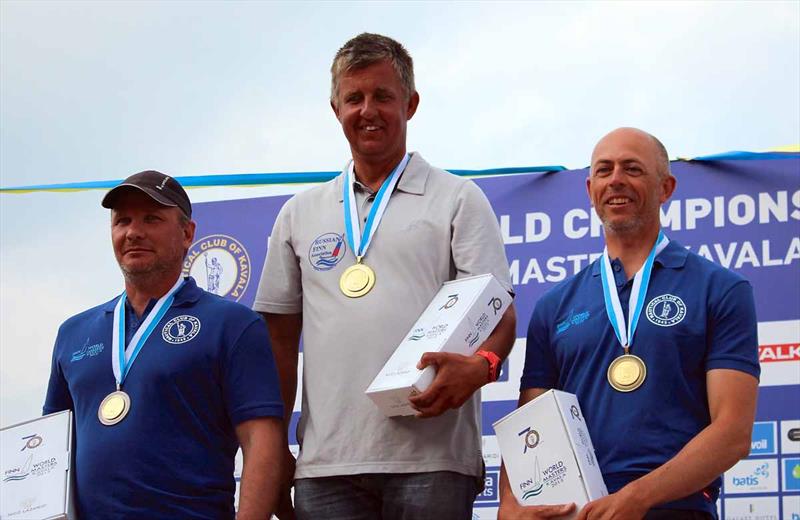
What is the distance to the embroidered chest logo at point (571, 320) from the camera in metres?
2.92

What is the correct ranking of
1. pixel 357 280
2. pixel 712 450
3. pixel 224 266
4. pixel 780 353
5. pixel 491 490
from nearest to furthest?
pixel 712 450
pixel 357 280
pixel 780 353
pixel 491 490
pixel 224 266

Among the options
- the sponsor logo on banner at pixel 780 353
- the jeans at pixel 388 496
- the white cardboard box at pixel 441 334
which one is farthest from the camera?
the sponsor logo on banner at pixel 780 353

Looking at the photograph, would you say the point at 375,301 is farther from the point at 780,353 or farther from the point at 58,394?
the point at 780,353

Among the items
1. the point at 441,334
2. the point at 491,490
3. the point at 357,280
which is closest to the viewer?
the point at 441,334

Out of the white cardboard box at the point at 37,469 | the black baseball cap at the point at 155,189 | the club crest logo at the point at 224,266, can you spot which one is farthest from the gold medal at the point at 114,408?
the club crest logo at the point at 224,266

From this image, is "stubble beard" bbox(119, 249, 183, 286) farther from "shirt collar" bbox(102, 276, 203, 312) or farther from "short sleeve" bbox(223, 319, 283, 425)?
"short sleeve" bbox(223, 319, 283, 425)

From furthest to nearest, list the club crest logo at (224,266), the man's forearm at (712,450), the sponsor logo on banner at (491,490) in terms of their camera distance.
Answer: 1. the club crest logo at (224,266)
2. the sponsor logo on banner at (491,490)
3. the man's forearm at (712,450)

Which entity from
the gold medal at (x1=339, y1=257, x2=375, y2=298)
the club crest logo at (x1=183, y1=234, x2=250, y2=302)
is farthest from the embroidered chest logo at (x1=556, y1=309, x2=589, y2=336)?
the club crest logo at (x1=183, y1=234, x2=250, y2=302)

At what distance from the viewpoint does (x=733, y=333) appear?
2.72 meters

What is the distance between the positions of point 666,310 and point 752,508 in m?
1.47

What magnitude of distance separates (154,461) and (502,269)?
3.30ft

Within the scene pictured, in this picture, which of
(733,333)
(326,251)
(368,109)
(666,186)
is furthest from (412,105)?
(733,333)

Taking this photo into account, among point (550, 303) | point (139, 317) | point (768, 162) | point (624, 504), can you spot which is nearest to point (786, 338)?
point (768, 162)

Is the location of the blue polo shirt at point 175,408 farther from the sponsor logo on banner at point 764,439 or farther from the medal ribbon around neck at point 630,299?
the sponsor logo on banner at point 764,439
